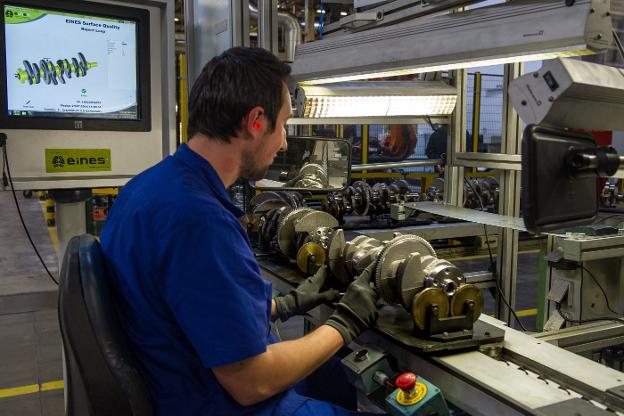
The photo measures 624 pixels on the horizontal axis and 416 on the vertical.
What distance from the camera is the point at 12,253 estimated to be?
7.07 m

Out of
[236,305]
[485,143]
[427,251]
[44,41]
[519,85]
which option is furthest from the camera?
[485,143]

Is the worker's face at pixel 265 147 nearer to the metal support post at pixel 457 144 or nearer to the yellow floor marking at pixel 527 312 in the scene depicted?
the metal support post at pixel 457 144

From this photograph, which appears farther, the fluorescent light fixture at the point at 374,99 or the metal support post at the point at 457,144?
the metal support post at the point at 457,144

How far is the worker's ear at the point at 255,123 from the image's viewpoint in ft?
5.03

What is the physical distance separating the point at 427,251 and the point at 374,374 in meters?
0.49

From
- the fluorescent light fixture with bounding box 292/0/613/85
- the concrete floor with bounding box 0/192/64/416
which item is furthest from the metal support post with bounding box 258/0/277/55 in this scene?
the concrete floor with bounding box 0/192/64/416

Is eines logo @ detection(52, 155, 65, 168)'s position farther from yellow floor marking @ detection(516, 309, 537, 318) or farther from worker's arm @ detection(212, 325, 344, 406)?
yellow floor marking @ detection(516, 309, 537, 318)

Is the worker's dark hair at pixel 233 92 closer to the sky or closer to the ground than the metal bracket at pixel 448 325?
closer to the sky

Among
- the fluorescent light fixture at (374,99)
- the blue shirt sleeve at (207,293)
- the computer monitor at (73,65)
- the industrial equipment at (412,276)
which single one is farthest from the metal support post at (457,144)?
the blue shirt sleeve at (207,293)

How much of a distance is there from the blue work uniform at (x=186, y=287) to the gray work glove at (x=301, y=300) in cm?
51

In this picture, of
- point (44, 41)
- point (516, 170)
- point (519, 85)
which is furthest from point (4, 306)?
point (516, 170)

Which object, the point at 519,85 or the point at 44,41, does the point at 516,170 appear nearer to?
the point at 519,85

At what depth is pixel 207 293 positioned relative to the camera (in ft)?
4.29

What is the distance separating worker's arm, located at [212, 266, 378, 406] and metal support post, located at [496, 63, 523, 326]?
1.69 meters
